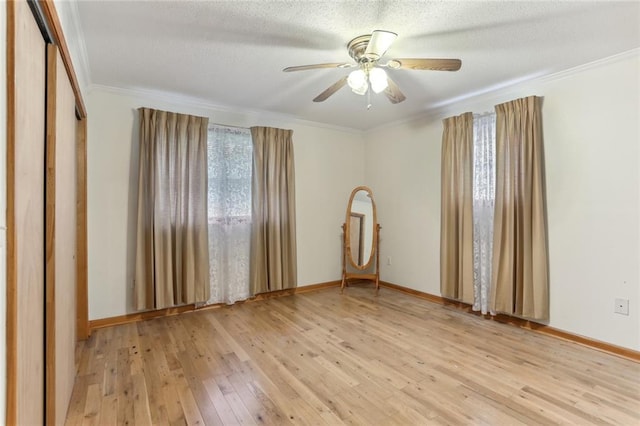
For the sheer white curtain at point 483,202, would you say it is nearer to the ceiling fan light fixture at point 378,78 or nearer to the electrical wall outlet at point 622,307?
the electrical wall outlet at point 622,307

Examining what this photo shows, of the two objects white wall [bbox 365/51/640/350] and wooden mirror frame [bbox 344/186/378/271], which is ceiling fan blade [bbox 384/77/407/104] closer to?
white wall [bbox 365/51/640/350]

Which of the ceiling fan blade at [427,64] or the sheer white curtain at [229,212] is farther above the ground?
the ceiling fan blade at [427,64]

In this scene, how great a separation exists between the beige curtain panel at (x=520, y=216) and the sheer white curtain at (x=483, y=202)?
0.14 m

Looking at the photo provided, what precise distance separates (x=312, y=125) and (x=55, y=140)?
11.3 ft

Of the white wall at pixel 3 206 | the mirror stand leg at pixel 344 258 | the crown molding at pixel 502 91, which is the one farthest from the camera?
the mirror stand leg at pixel 344 258

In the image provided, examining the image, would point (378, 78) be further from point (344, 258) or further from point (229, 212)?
point (344, 258)

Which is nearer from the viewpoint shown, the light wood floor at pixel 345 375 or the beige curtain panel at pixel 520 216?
the light wood floor at pixel 345 375

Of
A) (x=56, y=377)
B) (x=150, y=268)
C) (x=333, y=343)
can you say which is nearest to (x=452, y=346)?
(x=333, y=343)

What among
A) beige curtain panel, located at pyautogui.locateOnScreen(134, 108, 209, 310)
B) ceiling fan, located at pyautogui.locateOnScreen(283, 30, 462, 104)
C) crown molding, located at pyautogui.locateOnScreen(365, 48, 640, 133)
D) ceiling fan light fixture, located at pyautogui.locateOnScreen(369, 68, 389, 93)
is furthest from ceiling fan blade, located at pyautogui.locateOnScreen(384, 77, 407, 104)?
beige curtain panel, located at pyautogui.locateOnScreen(134, 108, 209, 310)

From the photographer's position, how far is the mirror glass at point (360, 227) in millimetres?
4742

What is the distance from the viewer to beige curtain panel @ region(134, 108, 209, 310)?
130 inches

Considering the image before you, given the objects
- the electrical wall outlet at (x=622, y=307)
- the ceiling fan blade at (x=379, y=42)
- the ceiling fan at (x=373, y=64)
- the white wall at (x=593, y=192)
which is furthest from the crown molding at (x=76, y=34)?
the electrical wall outlet at (x=622, y=307)

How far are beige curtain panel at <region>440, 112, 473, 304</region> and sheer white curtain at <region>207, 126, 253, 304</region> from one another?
2.38 meters

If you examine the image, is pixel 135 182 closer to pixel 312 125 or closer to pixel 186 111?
pixel 186 111
